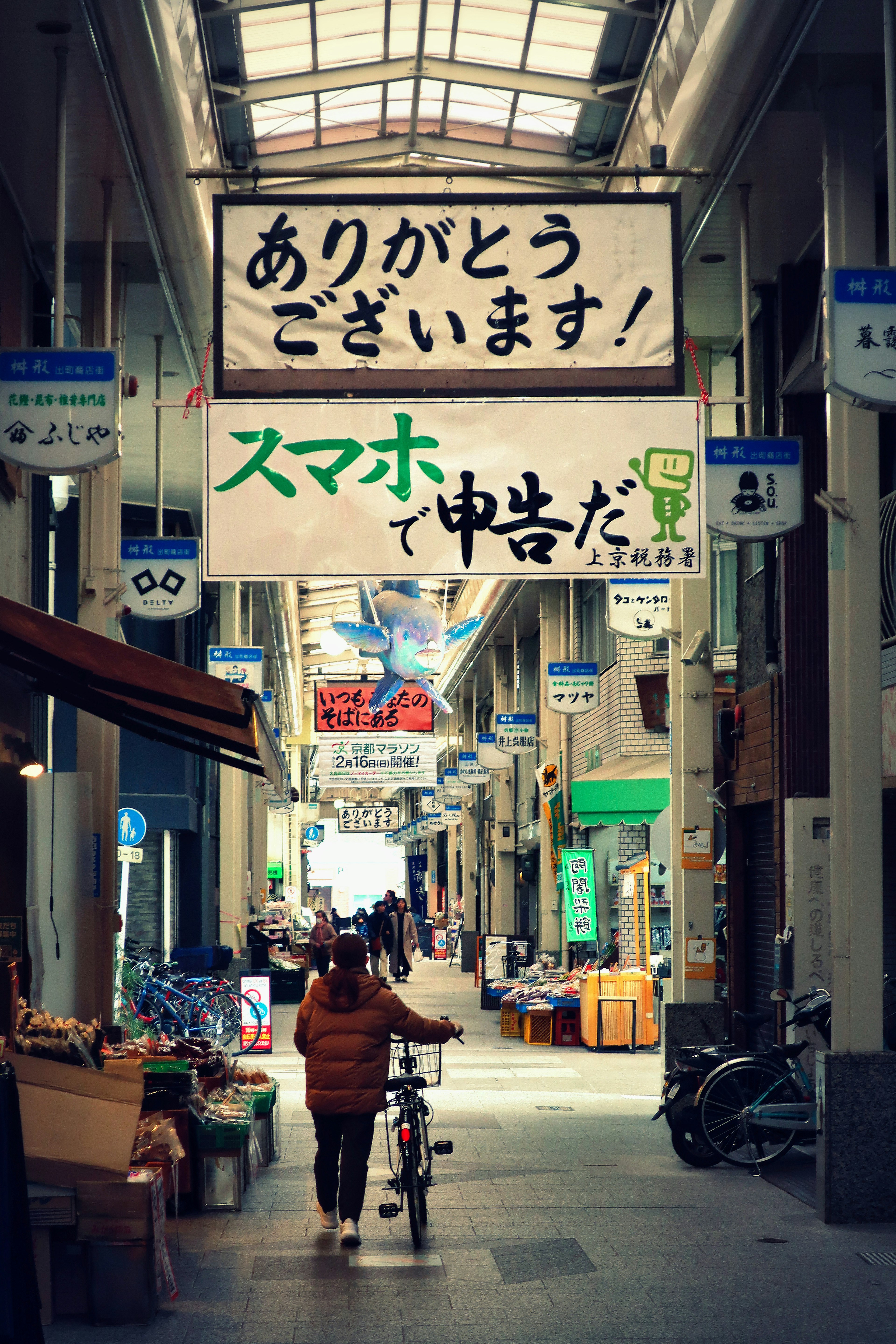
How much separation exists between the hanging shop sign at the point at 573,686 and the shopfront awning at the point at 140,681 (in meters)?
13.0

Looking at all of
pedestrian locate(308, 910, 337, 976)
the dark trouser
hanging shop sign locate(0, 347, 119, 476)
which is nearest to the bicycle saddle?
the dark trouser

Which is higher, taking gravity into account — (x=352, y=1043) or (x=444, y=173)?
(x=444, y=173)

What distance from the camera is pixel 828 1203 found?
8156 millimetres

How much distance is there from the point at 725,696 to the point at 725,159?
6.18 metres

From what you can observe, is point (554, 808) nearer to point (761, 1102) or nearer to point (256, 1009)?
point (256, 1009)

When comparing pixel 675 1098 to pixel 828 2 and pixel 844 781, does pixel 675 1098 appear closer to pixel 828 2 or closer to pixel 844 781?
pixel 844 781

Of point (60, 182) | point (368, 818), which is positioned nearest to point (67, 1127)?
point (60, 182)

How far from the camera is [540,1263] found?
7.38 m

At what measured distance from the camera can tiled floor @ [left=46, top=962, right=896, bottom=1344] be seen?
6199 mm

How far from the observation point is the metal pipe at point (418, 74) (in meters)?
9.99

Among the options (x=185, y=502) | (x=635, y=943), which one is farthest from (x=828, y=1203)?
(x=185, y=502)

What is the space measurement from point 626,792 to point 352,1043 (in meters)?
13.5

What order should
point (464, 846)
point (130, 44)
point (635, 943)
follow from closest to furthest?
point (130, 44), point (635, 943), point (464, 846)

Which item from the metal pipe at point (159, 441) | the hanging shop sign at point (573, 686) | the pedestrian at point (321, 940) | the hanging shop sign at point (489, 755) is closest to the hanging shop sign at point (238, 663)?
the hanging shop sign at point (573, 686)
